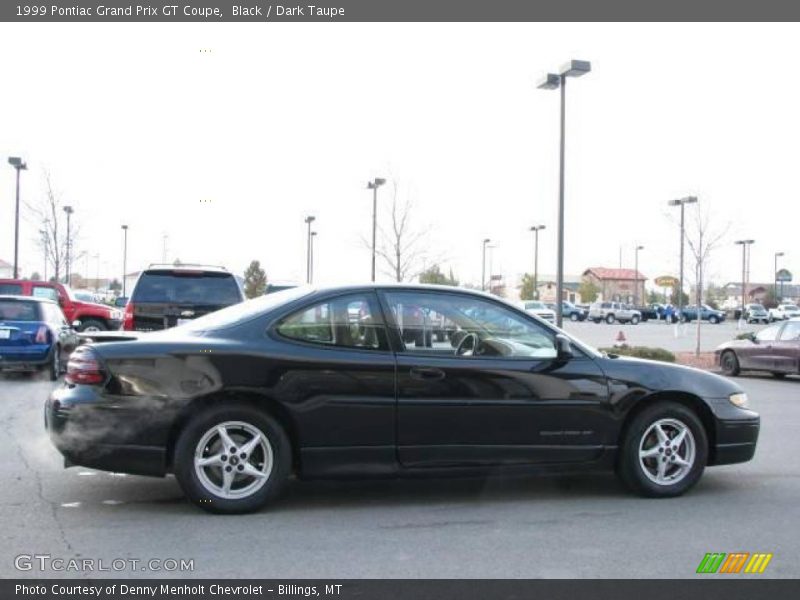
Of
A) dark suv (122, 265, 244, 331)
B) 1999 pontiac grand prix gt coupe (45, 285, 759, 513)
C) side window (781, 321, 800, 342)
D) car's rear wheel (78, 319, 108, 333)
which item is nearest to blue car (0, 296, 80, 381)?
dark suv (122, 265, 244, 331)

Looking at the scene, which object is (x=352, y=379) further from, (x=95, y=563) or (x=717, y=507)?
(x=717, y=507)

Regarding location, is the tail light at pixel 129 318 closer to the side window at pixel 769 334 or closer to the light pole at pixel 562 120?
the light pole at pixel 562 120

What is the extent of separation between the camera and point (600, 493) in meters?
6.20

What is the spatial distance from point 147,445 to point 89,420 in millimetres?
398

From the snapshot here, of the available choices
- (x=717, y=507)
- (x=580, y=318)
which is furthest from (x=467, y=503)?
(x=580, y=318)

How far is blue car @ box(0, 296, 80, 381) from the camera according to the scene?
13.0m

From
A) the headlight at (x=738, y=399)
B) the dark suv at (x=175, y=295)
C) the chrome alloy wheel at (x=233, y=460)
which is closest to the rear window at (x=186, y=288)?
the dark suv at (x=175, y=295)

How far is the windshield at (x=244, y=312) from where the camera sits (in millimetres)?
5652

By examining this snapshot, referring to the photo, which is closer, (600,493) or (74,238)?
(600,493)

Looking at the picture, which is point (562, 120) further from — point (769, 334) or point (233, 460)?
point (233, 460)

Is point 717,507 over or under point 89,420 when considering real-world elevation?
under

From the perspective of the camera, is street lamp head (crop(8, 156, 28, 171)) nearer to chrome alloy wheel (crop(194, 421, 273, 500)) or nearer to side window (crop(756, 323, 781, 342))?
side window (crop(756, 323, 781, 342))

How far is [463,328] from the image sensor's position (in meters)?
5.89

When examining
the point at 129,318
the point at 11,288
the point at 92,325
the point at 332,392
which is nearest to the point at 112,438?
the point at 332,392
